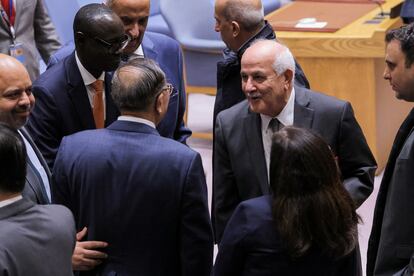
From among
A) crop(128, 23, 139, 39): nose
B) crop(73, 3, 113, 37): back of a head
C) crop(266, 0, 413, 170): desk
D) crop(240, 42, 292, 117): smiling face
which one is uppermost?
crop(73, 3, 113, 37): back of a head

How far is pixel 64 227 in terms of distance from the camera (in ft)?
8.77

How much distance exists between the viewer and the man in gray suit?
8.26ft

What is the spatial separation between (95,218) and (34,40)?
105 inches

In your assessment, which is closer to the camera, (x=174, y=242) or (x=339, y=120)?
(x=174, y=242)

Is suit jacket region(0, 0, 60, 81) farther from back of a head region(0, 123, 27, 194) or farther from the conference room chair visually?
back of a head region(0, 123, 27, 194)

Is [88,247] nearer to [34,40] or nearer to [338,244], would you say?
[338,244]

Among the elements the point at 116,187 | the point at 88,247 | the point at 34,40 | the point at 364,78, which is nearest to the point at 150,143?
the point at 116,187

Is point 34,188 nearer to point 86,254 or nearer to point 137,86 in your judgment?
point 86,254

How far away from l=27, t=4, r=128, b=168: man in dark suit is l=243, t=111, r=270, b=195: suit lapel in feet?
1.90

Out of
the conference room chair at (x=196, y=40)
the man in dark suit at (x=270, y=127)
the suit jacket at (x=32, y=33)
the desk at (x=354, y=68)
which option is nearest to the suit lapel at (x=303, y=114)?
the man in dark suit at (x=270, y=127)

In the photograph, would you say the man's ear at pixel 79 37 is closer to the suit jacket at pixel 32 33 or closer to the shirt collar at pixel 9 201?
the shirt collar at pixel 9 201

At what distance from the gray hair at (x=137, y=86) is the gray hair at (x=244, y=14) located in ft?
3.58

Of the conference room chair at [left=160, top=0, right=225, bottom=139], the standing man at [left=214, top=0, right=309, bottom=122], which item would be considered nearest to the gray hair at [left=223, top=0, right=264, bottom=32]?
the standing man at [left=214, top=0, right=309, bottom=122]

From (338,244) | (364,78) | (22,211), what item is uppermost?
(22,211)
